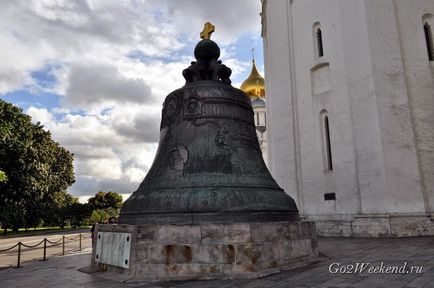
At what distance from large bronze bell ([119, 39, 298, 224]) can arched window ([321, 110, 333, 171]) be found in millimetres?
9122

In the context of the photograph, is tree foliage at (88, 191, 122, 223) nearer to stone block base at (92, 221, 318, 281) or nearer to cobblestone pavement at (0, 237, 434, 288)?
cobblestone pavement at (0, 237, 434, 288)

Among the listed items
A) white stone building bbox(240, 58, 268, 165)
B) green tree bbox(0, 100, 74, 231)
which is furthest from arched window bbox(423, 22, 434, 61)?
white stone building bbox(240, 58, 268, 165)

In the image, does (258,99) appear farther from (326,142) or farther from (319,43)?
(326,142)

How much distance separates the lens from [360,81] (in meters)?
13.8

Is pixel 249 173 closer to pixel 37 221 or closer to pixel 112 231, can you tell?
pixel 112 231

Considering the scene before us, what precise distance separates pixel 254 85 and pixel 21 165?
28330 millimetres

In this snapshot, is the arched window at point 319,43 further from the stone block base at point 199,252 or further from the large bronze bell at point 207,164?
the stone block base at point 199,252

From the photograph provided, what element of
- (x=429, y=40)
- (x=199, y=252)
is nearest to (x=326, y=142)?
(x=429, y=40)

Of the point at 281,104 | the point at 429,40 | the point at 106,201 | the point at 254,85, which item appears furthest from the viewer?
the point at 106,201

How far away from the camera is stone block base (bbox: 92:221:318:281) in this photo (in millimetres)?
4949

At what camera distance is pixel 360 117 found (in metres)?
13.6

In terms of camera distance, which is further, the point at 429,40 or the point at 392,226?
the point at 429,40

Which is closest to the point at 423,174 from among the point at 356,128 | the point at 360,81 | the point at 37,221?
the point at 356,128

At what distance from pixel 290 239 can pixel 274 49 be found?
1424 cm
